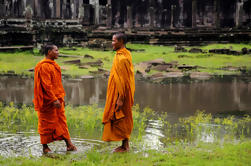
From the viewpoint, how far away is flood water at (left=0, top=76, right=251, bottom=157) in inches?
237

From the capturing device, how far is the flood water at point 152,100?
19.7ft

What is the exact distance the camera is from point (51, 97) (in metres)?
5.43

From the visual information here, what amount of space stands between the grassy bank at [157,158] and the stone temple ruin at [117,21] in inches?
585

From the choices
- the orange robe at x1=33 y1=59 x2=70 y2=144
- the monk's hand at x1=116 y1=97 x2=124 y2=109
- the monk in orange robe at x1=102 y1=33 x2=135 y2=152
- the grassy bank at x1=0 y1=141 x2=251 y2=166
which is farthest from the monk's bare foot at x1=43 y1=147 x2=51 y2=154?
the monk's hand at x1=116 y1=97 x2=124 y2=109

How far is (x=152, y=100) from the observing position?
10.1 metres

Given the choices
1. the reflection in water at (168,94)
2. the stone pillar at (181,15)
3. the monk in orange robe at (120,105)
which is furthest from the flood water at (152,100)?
the stone pillar at (181,15)

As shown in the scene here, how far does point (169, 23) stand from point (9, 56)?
2400 centimetres

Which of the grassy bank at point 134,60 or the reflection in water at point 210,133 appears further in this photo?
the grassy bank at point 134,60

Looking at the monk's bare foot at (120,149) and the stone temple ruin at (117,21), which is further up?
the stone temple ruin at (117,21)

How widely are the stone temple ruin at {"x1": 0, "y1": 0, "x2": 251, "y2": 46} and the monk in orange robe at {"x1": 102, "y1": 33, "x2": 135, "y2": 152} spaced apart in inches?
570

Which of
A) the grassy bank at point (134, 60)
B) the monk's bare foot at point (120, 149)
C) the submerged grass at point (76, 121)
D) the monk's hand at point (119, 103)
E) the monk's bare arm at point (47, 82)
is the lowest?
the submerged grass at point (76, 121)

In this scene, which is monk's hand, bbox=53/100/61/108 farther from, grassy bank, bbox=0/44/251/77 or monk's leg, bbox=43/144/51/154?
grassy bank, bbox=0/44/251/77

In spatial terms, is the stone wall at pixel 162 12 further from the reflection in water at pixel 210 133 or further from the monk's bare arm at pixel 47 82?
the monk's bare arm at pixel 47 82

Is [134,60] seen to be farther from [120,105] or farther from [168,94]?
[120,105]
